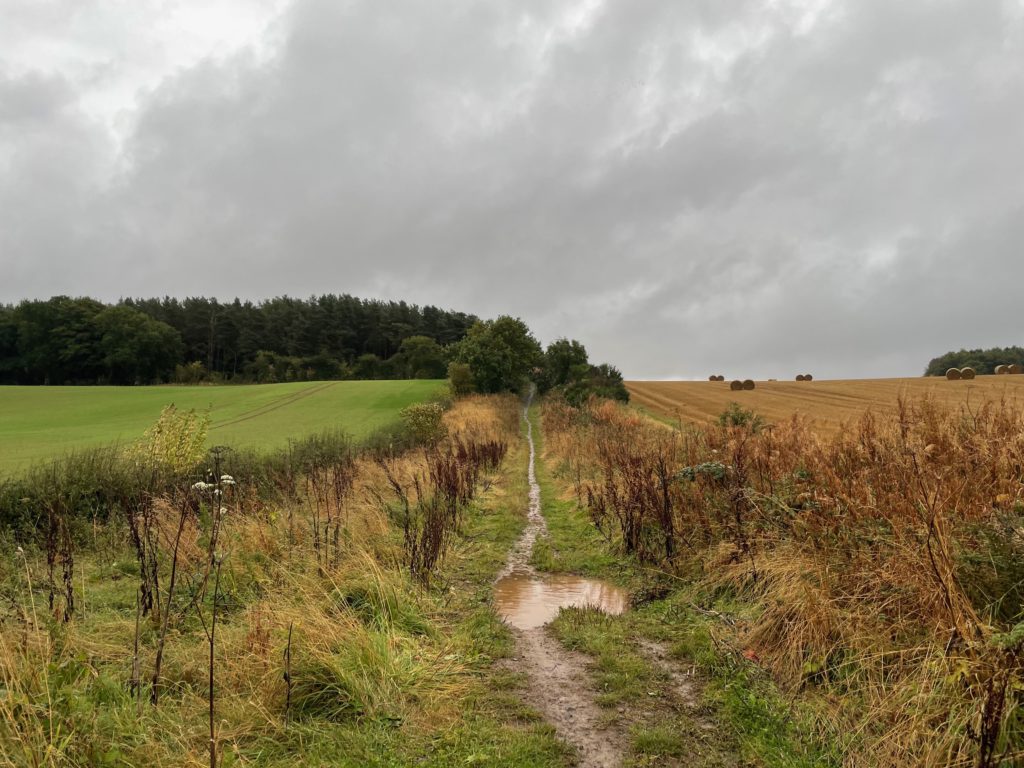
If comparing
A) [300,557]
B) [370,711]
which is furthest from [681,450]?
[370,711]

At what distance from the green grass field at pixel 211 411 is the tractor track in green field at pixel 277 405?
0.05m

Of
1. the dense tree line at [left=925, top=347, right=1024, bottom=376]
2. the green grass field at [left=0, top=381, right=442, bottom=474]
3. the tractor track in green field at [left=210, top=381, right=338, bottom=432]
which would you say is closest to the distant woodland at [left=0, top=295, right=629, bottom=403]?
the green grass field at [left=0, top=381, right=442, bottom=474]

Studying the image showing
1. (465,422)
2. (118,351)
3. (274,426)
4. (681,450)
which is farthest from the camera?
(118,351)

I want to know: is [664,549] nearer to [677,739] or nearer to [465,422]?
[677,739]

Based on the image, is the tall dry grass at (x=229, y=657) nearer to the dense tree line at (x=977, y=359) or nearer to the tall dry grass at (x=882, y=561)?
the tall dry grass at (x=882, y=561)

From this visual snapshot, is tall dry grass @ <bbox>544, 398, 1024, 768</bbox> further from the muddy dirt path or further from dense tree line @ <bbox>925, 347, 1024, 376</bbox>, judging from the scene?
dense tree line @ <bbox>925, 347, 1024, 376</bbox>

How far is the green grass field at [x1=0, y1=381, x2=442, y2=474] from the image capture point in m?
25.1

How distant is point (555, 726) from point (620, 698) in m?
0.65

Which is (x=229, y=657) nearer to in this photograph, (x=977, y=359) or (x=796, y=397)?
(x=796, y=397)

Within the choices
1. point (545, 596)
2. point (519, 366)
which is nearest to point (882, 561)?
point (545, 596)

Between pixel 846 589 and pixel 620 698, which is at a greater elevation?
pixel 846 589

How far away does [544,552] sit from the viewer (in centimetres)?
902

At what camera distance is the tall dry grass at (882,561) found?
3.15m

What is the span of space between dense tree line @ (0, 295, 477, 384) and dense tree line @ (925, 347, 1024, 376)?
193 ft
